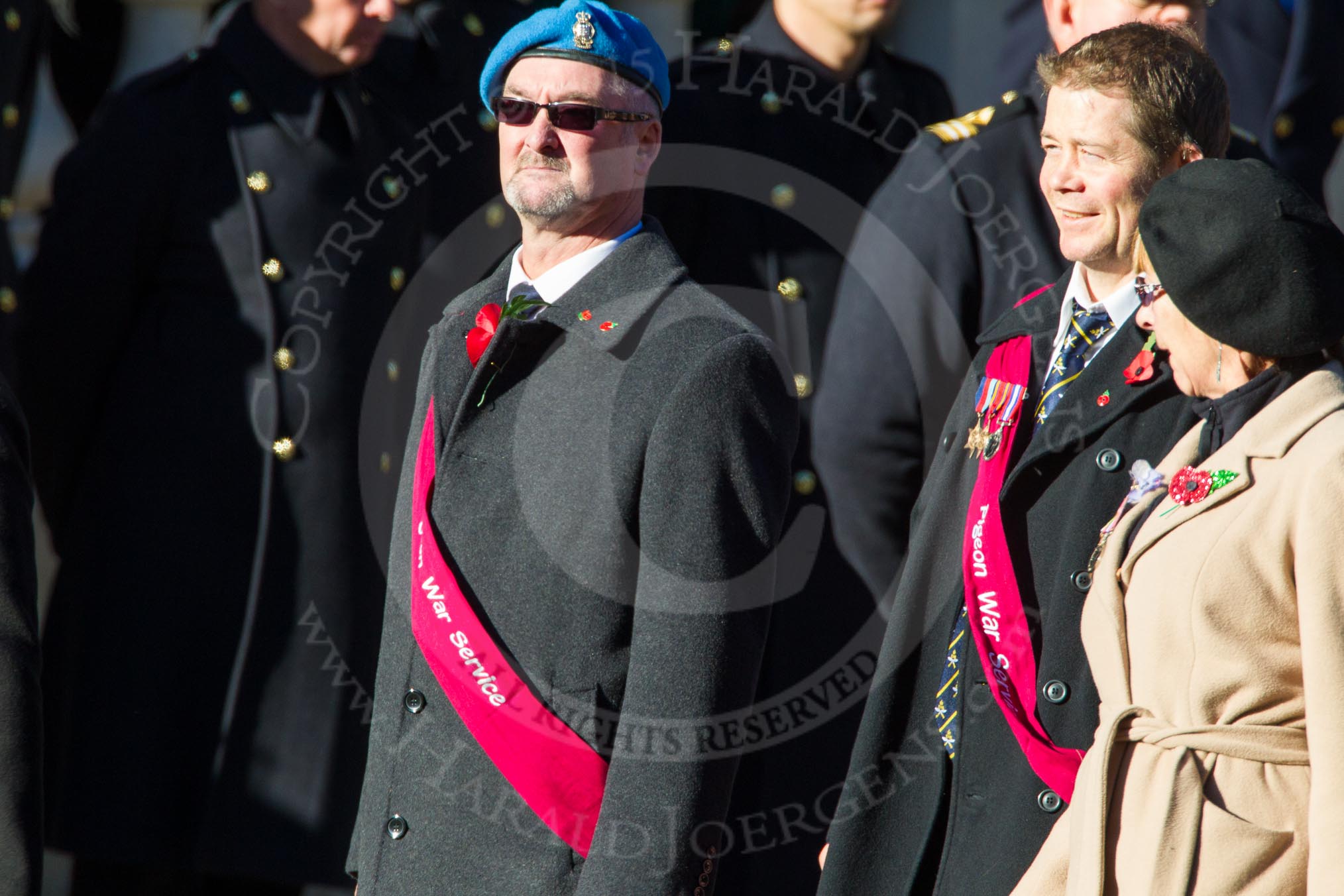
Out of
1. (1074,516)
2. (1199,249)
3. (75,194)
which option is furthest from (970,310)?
(75,194)

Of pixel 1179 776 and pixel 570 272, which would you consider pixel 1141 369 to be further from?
pixel 570 272

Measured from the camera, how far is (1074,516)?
2.75 meters

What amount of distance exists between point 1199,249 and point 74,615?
253cm

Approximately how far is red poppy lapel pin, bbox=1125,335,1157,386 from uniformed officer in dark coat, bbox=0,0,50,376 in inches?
90.1

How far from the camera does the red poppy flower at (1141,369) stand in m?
2.75

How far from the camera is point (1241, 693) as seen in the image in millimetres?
2303

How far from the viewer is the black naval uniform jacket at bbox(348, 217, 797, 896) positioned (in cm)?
267

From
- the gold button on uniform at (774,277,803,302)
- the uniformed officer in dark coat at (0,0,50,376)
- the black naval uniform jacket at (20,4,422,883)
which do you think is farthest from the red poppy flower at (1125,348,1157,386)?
the uniformed officer in dark coat at (0,0,50,376)

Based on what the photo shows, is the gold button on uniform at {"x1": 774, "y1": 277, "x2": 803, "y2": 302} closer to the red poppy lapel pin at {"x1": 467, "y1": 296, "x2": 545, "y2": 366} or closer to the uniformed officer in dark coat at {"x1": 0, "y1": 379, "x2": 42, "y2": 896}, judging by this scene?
the red poppy lapel pin at {"x1": 467, "y1": 296, "x2": 545, "y2": 366}

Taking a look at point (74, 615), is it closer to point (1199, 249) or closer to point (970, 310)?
point (970, 310)

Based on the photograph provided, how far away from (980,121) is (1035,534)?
1244 mm

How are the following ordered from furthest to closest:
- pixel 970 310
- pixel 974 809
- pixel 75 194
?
pixel 75 194 < pixel 970 310 < pixel 974 809

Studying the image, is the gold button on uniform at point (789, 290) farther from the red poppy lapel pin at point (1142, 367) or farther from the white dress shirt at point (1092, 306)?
the red poppy lapel pin at point (1142, 367)

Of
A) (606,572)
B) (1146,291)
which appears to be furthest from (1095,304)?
(606,572)
